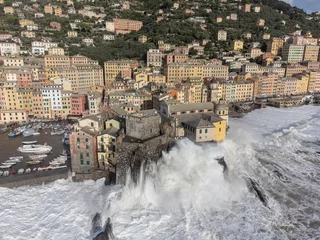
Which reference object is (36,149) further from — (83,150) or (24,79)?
(24,79)

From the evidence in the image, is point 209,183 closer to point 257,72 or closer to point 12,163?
point 12,163

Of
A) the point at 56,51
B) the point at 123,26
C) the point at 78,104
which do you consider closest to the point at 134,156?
the point at 78,104

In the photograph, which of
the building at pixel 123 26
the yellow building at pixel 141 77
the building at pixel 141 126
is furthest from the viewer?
the building at pixel 123 26

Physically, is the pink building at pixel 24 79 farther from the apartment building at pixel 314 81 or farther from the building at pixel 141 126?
the apartment building at pixel 314 81

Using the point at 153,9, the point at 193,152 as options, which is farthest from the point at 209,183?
the point at 153,9

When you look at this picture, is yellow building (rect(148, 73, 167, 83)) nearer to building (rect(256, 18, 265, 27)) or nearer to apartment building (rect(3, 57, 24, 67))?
apartment building (rect(3, 57, 24, 67))

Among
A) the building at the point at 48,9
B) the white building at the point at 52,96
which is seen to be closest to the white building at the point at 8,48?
the white building at the point at 52,96

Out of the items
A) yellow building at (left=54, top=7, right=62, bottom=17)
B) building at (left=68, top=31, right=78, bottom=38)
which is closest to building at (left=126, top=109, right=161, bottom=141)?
building at (left=68, top=31, right=78, bottom=38)
